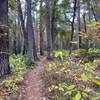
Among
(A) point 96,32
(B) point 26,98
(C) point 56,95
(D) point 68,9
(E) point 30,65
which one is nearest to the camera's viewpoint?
(A) point 96,32

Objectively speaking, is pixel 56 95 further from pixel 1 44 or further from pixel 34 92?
pixel 1 44

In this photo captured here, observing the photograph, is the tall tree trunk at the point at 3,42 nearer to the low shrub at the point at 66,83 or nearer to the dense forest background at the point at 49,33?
the dense forest background at the point at 49,33

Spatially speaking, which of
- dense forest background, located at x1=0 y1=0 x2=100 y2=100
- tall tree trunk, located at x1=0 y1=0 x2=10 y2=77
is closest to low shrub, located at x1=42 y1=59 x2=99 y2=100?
dense forest background, located at x1=0 y1=0 x2=100 y2=100

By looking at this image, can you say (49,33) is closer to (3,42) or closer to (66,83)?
(3,42)

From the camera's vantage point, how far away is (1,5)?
1123 cm

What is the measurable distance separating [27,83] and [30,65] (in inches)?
235

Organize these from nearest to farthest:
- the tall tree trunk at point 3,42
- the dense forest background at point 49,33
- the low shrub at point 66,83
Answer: the dense forest background at point 49,33 < the low shrub at point 66,83 < the tall tree trunk at point 3,42

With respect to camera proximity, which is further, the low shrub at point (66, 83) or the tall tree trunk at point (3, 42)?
the tall tree trunk at point (3, 42)

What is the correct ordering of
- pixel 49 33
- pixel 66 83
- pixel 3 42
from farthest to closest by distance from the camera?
pixel 49 33, pixel 3 42, pixel 66 83

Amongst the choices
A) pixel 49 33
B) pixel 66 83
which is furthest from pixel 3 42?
pixel 49 33

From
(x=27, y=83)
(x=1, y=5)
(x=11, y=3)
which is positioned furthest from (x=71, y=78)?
(x=11, y=3)

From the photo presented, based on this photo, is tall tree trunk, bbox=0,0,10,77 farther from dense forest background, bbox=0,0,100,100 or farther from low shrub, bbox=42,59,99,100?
low shrub, bbox=42,59,99,100

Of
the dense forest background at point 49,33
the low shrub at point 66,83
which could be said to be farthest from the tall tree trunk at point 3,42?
the low shrub at point 66,83

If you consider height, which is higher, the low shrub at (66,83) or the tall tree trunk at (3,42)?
the tall tree trunk at (3,42)
